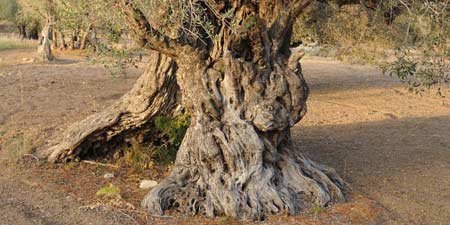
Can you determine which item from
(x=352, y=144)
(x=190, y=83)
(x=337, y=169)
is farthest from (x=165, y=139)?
(x=352, y=144)

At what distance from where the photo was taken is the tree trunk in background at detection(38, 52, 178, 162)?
8070mm

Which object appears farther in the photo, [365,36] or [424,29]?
[365,36]

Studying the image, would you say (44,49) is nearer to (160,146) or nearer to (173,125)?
(160,146)

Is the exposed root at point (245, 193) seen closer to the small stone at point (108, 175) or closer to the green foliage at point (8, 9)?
the small stone at point (108, 175)

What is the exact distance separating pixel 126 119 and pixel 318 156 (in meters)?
3.23

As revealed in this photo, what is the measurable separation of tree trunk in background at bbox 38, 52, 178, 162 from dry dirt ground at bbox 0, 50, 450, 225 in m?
0.30

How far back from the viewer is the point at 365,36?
10.9 meters

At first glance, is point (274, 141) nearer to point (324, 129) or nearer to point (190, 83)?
point (190, 83)

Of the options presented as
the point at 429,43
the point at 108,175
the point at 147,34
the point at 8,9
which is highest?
the point at 429,43

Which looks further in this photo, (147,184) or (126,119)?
(126,119)

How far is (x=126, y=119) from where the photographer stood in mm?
8305

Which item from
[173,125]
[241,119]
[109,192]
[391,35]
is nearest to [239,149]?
[241,119]

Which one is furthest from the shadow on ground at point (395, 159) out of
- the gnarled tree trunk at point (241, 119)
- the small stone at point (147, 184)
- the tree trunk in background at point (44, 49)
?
the tree trunk in background at point (44, 49)

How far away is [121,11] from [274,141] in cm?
243
